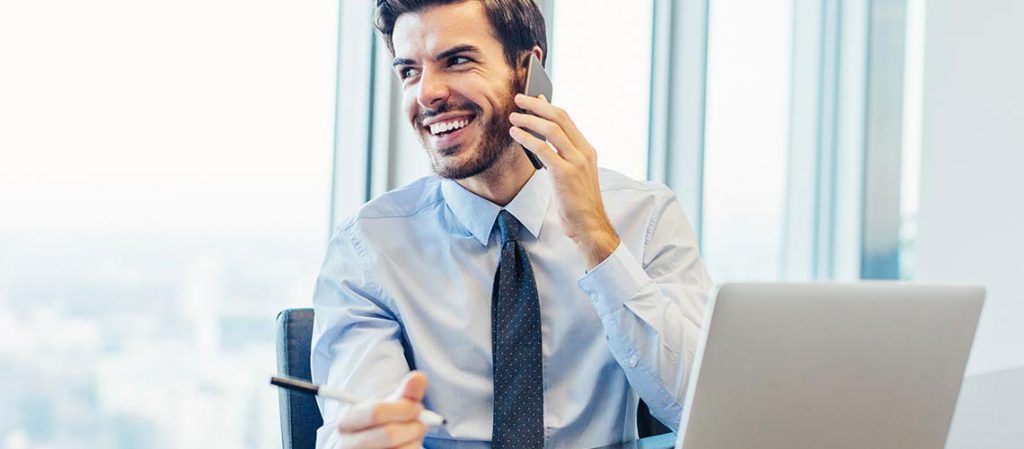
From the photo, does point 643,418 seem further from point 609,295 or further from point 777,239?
point 777,239

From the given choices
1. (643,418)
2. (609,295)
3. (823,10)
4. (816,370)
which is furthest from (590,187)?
(823,10)

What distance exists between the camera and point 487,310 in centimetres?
165

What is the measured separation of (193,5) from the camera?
203 cm

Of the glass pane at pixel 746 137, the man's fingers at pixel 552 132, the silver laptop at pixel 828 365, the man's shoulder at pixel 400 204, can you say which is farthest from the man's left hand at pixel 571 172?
the glass pane at pixel 746 137

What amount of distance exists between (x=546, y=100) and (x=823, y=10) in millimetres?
2863

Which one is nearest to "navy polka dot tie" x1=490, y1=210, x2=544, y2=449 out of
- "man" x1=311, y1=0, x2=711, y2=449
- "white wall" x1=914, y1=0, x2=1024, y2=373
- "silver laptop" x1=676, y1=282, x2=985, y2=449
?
"man" x1=311, y1=0, x2=711, y2=449

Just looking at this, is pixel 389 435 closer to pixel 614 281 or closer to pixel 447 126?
pixel 614 281

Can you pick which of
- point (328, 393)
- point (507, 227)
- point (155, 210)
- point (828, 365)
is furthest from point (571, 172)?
point (155, 210)

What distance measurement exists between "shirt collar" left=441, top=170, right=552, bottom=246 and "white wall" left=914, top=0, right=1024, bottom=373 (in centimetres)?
217

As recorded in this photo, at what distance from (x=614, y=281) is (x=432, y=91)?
43cm

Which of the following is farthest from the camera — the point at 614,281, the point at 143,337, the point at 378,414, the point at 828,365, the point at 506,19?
the point at 143,337

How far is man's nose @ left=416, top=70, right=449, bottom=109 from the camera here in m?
1.66

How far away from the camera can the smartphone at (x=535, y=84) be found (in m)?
1.65

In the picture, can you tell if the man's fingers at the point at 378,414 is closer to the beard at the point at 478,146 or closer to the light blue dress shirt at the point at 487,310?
the light blue dress shirt at the point at 487,310
